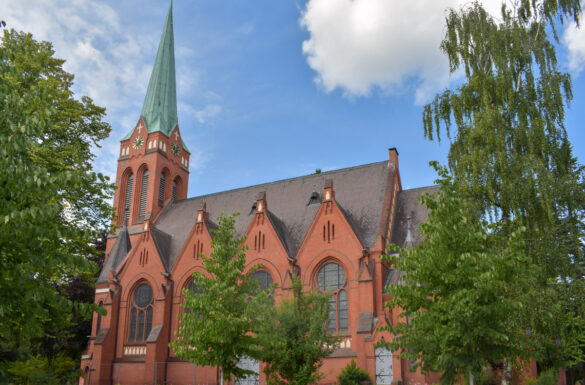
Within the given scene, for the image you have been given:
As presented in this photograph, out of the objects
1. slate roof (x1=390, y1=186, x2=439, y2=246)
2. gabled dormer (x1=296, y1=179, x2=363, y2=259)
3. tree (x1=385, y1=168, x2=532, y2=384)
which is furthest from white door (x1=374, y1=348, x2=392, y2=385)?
tree (x1=385, y1=168, x2=532, y2=384)

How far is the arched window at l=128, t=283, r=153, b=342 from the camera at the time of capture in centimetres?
3644

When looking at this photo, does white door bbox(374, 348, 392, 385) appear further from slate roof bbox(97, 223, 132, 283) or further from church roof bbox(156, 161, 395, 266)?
slate roof bbox(97, 223, 132, 283)

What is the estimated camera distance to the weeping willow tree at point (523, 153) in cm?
1567

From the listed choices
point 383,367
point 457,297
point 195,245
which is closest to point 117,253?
point 195,245

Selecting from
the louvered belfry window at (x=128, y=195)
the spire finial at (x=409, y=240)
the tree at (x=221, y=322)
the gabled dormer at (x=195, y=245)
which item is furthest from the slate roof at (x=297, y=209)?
the tree at (x=221, y=322)

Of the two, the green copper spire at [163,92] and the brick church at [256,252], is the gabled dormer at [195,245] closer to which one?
the brick church at [256,252]

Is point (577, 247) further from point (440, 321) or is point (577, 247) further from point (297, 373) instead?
point (297, 373)

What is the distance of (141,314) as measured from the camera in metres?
37.2

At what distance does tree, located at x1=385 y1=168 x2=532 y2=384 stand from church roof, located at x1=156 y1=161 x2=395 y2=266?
1732cm

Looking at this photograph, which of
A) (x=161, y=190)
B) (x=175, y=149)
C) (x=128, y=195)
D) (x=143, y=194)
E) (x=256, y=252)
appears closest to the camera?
(x=256, y=252)

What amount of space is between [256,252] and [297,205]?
17.8 feet

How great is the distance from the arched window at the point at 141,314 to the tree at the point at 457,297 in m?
26.8

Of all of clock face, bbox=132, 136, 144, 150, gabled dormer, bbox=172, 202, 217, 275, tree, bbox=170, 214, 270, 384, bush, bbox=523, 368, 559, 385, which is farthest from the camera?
clock face, bbox=132, 136, 144, 150

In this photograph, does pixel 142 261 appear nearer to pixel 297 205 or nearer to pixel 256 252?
pixel 256 252
